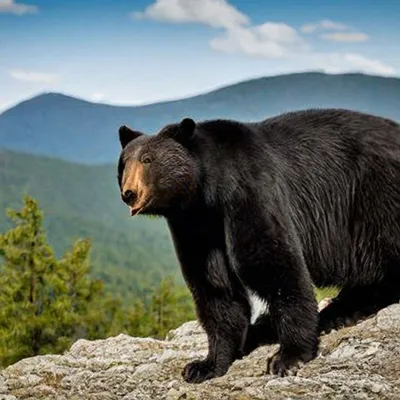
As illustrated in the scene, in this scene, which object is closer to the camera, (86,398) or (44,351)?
(86,398)

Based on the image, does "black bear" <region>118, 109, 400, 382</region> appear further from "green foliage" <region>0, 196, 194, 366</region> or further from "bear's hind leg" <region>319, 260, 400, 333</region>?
"green foliage" <region>0, 196, 194, 366</region>

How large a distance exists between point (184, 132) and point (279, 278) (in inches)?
61.6

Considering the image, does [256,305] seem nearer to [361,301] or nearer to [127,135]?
[361,301]

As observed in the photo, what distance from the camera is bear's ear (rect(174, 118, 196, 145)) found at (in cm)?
736

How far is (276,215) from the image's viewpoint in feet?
25.0

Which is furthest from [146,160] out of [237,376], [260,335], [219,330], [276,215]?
[260,335]

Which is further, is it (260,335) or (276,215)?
(260,335)

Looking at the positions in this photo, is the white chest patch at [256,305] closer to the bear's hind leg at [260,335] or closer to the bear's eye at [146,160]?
the bear's hind leg at [260,335]

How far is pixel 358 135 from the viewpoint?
8.46m

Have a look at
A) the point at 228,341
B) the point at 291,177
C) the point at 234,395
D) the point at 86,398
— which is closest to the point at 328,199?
the point at 291,177

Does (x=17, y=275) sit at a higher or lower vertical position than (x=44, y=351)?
higher

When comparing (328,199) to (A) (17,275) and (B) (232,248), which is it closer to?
(B) (232,248)

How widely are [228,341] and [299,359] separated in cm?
88

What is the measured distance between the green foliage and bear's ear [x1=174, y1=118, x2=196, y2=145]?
25154mm
